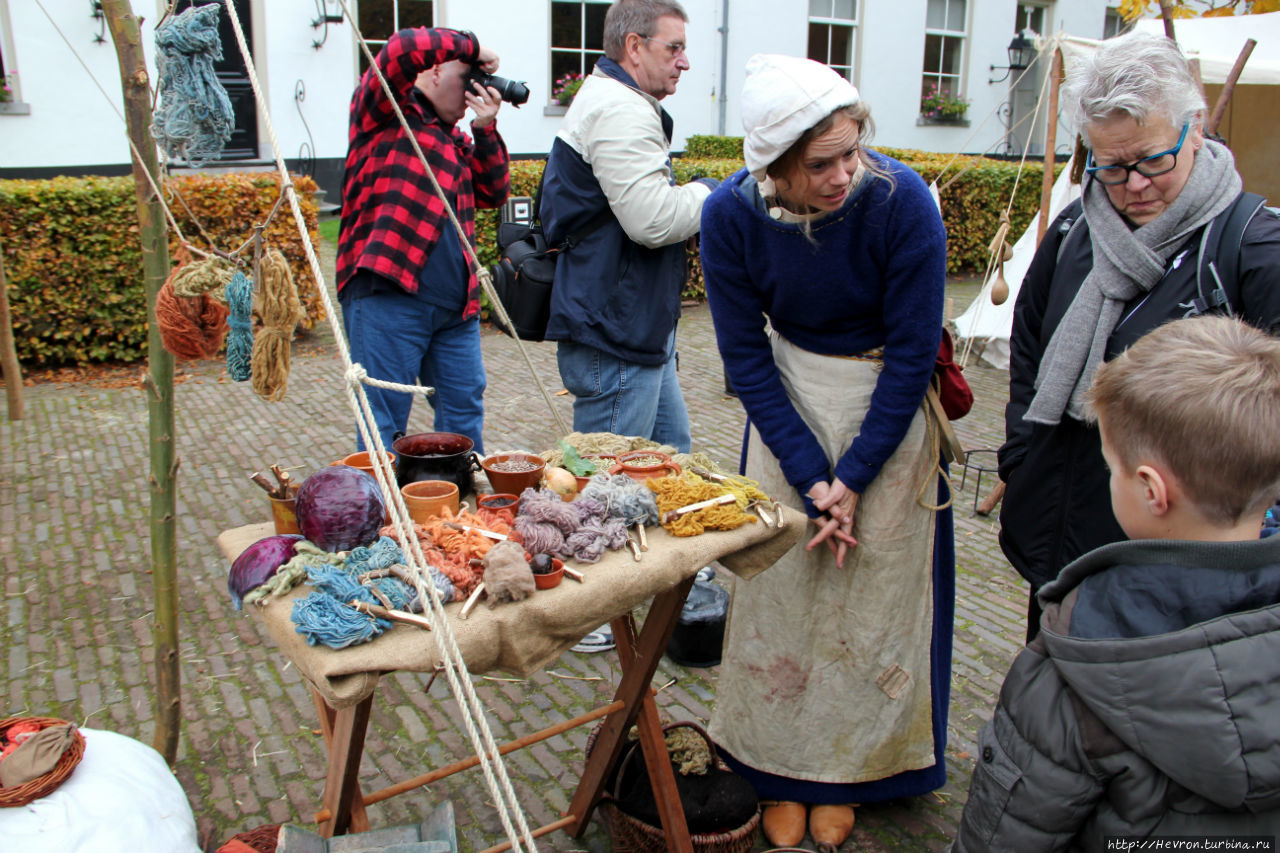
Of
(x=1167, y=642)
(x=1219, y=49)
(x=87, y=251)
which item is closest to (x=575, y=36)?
(x=87, y=251)

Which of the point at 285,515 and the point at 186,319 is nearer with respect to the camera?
the point at 285,515

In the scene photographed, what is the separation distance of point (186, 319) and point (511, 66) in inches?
451

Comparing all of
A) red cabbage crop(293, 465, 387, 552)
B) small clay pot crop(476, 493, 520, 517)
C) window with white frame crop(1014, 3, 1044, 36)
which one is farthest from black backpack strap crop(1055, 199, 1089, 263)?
window with white frame crop(1014, 3, 1044, 36)

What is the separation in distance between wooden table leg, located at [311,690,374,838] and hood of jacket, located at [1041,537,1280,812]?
4.35ft

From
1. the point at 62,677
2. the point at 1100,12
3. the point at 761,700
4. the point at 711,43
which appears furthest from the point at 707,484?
the point at 1100,12

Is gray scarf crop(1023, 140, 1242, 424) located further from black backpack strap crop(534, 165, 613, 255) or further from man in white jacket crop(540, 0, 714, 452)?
black backpack strap crop(534, 165, 613, 255)

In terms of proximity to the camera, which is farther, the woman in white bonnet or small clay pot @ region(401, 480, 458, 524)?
the woman in white bonnet

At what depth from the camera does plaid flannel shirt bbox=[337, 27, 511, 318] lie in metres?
3.01

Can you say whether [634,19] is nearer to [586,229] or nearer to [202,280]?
[586,229]

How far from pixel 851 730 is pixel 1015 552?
1.95 ft

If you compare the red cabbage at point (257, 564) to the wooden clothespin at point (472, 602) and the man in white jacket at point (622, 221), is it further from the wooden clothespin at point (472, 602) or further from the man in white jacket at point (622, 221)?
the man in white jacket at point (622, 221)

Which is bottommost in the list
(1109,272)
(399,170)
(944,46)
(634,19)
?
(1109,272)

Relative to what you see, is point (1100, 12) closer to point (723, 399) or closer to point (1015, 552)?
point (723, 399)

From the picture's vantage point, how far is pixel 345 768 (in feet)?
6.48
